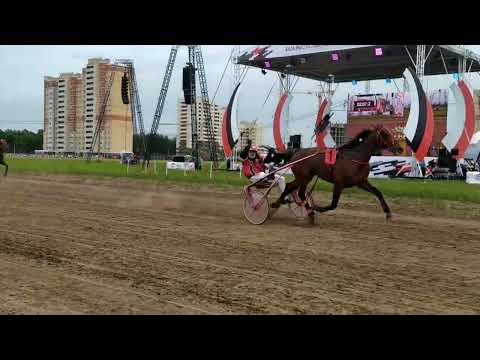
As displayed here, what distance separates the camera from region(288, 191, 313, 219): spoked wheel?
9.50 meters

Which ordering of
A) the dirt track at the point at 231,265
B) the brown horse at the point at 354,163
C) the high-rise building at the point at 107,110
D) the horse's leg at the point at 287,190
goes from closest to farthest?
the dirt track at the point at 231,265 → the brown horse at the point at 354,163 → the horse's leg at the point at 287,190 → the high-rise building at the point at 107,110

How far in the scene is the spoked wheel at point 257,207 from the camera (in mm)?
9172

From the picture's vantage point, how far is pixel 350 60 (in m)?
33.6

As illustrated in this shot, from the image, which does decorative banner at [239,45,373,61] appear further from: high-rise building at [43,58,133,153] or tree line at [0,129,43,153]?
tree line at [0,129,43,153]

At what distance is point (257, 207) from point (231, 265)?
3.64 metres

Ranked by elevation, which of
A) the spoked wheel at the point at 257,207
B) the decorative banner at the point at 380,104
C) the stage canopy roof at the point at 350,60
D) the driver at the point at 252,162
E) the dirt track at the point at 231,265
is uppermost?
the stage canopy roof at the point at 350,60

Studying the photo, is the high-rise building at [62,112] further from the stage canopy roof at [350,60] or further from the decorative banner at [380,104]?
the decorative banner at [380,104]

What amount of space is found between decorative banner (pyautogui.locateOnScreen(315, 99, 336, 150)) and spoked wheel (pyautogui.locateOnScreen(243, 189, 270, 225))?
21723 mm

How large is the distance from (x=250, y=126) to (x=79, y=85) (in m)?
45.0

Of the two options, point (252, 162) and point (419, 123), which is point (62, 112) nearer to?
point (419, 123)

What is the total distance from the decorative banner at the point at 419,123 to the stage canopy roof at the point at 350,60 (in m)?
4.75

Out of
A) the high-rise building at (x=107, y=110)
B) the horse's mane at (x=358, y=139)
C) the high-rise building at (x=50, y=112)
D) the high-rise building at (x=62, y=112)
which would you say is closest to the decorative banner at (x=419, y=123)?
the horse's mane at (x=358, y=139)

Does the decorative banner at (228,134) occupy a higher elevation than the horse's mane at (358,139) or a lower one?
higher
